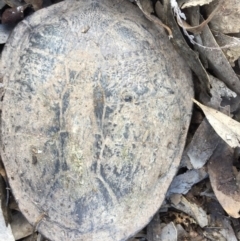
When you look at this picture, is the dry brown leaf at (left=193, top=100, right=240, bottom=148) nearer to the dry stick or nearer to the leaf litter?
the leaf litter

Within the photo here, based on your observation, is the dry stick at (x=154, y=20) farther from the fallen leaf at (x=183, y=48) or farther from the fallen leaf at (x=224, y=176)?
the fallen leaf at (x=224, y=176)

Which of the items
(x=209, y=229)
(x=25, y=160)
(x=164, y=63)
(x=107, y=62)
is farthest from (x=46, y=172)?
(x=209, y=229)

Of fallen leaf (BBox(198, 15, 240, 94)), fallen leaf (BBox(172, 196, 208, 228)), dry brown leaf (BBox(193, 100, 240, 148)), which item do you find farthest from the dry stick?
fallen leaf (BBox(172, 196, 208, 228))

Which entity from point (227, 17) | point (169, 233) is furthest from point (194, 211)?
point (227, 17)

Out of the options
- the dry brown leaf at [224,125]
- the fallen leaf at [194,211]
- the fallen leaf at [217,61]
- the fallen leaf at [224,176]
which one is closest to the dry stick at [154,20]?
the fallen leaf at [217,61]

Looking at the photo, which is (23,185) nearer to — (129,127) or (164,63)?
(129,127)
